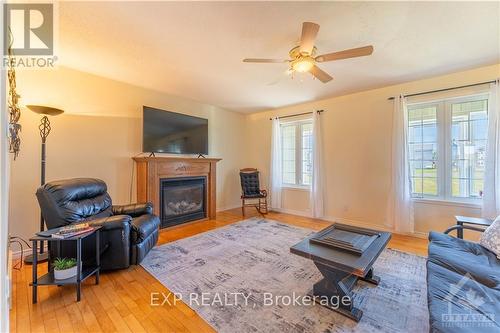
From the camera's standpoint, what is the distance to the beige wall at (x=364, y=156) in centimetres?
322

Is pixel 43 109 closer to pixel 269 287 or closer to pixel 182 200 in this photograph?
pixel 182 200

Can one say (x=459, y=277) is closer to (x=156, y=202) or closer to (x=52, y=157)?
(x=156, y=202)

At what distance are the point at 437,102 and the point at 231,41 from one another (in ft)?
10.4

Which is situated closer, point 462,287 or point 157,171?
point 462,287

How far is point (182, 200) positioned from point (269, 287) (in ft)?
8.30

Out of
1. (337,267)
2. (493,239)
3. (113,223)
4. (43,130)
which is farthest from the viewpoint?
(43,130)

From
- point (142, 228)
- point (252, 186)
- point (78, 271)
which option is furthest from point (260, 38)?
point (252, 186)

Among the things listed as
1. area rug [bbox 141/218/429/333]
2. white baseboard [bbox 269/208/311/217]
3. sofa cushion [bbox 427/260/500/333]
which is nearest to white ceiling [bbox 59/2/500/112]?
sofa cushion [bbox 427/260/500/333]

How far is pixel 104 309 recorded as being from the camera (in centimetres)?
173

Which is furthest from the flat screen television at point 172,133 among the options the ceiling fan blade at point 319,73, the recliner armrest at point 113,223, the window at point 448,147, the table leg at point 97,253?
the window at point 448,147

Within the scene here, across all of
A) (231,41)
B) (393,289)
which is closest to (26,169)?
(231,41)

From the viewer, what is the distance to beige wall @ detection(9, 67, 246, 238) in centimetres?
267

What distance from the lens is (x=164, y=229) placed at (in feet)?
12.0

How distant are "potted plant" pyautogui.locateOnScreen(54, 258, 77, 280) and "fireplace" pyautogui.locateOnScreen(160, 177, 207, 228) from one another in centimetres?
174
